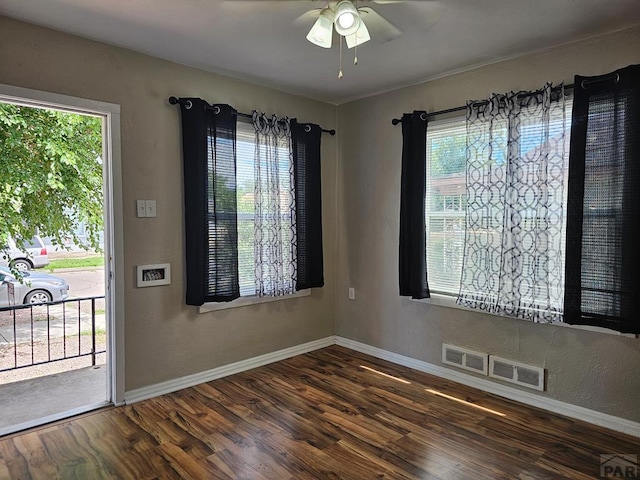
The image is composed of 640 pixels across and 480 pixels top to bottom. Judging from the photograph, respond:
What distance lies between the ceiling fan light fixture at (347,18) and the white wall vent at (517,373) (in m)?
2.46

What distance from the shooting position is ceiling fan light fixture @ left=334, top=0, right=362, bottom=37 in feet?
5.99

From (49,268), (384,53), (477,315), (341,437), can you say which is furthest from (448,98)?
(49,268)

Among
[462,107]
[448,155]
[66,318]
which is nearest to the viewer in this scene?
[462,107]

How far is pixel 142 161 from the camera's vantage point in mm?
2863

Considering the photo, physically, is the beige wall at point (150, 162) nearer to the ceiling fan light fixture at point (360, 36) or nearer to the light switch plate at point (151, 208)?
the light switch plate at point (151, 208)

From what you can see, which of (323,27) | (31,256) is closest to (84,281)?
(31,256)

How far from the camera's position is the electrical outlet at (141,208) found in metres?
2.85

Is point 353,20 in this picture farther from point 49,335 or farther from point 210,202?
point 49,335

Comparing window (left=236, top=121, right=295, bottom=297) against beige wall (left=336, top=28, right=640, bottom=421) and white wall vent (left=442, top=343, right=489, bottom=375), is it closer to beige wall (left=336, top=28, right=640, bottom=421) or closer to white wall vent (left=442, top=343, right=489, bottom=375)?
beige wall (left=336, top=28, right=640, bottom=421)

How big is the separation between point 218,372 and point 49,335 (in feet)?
7.59

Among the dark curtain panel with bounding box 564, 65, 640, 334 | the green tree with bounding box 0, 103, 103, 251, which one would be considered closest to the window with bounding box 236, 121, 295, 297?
the green tree with bounding box 0, 103, 103, 251

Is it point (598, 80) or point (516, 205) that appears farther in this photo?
point (516, 205)

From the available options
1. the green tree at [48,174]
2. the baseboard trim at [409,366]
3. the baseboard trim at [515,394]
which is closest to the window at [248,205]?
the baseboard trim at [409,366]

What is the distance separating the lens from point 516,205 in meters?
2.79
